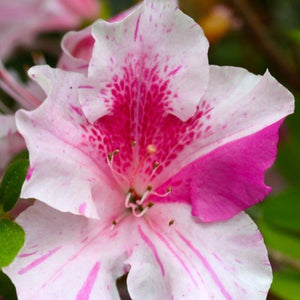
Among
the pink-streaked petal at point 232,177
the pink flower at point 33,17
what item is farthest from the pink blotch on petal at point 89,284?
the pink flower at point 33,17

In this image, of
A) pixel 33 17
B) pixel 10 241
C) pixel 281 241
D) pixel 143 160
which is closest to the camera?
pixel 10 241

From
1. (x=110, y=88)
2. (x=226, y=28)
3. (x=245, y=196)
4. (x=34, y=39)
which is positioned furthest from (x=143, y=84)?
(x=34, y=39)

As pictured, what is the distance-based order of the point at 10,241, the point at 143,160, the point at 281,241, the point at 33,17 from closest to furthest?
the point at 10,241 < the point at 143,160 < the point at 281,241 < the point at 33,17

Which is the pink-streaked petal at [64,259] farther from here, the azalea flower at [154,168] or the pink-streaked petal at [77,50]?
the pink-streaked petal at [77,50]

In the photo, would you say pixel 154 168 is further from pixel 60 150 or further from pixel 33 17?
pixel 33 17

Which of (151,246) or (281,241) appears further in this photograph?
(281,241)

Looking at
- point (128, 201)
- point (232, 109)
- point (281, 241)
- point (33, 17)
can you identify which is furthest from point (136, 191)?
point (33, 17)
